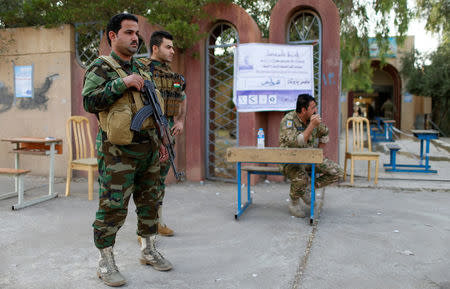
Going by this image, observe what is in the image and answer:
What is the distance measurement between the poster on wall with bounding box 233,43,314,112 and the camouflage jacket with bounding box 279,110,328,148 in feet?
5.44

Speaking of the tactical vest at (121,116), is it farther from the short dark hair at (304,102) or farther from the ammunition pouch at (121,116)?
the short dark hair at (304,102)

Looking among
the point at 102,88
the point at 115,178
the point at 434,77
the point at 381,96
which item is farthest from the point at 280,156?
the point at 381,96

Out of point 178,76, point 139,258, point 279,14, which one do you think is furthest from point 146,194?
point 279,14

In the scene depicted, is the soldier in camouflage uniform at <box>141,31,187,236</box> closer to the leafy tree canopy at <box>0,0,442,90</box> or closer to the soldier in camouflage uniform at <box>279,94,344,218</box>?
the soldier in camouflage uniform at <box>279,94,344,218</box>

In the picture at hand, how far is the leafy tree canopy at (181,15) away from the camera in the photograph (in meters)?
6.27

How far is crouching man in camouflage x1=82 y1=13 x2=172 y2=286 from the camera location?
8.91 ft

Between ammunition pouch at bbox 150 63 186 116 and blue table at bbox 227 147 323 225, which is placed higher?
ammunition pouch at bbox 150 63 186 116

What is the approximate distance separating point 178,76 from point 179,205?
6.90 ft

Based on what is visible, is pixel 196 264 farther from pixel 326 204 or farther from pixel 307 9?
pixel 307 9

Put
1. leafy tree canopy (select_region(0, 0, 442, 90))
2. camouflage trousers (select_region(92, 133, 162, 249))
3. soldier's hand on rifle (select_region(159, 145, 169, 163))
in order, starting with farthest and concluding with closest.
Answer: leafy tree canopy (select_region(0, 0, 442, 90))
soldier's hand on rifle (select_region(159, 145, 169, 163))
camouflage trousers (select_region(92, 133, 162, 249))

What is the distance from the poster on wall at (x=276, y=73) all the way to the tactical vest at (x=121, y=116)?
391cm

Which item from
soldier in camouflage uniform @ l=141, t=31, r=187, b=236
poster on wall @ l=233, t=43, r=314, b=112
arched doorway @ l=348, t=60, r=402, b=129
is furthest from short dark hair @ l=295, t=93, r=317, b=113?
arched doorway @ l=348, t=60, r=402, b=129

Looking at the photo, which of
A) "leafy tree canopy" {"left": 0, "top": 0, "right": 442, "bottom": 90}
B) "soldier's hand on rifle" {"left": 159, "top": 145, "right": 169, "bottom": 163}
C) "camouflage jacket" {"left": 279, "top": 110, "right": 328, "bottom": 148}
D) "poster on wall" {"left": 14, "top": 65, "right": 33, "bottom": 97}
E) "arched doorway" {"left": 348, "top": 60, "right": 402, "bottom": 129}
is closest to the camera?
"soldier's hand on rifle" {"left": 159, "top": 145, "right": 169, "bottom": 163}

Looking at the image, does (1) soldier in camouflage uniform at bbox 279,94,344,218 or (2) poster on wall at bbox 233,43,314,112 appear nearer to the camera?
(1) soldier in camouflage uniform at bbox 279,94,344,218
